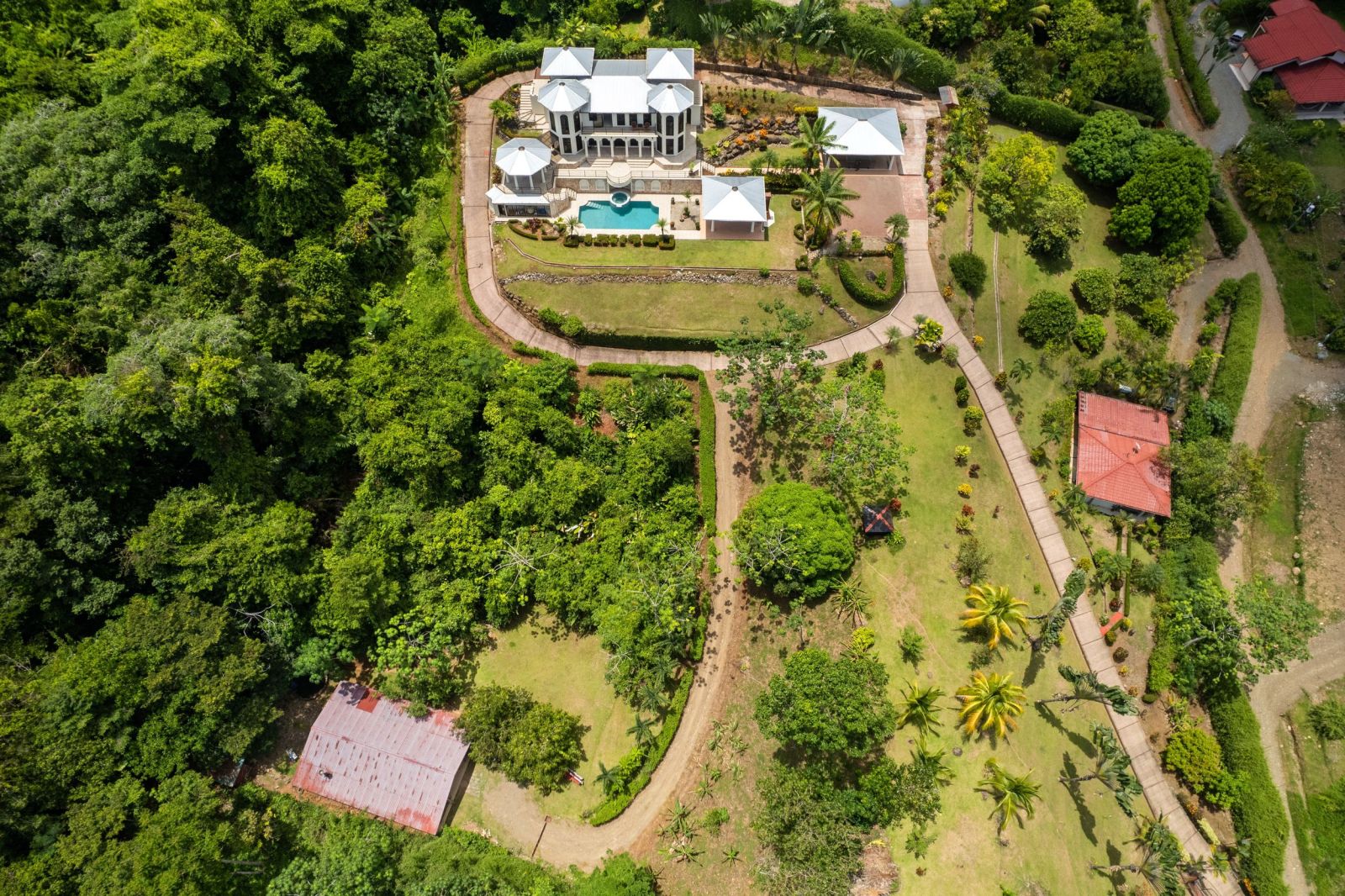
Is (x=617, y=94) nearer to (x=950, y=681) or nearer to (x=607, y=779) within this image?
(x=950, y=681)

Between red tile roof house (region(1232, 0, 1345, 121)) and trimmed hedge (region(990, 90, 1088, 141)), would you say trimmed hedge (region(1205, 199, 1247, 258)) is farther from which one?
red tile roof house (region(1232, 0, 1345, 121))

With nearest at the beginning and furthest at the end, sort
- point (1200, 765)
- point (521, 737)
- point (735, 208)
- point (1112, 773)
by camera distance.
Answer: point (1112, 773)
point (521, 737)
point (1200, 765)
point (735, 208)

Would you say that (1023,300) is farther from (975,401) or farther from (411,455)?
(411,455)

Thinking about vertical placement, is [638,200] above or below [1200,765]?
above

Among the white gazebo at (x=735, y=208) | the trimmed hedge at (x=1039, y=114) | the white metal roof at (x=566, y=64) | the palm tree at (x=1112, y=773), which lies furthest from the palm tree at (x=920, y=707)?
the white metal roof at (x=566, y=64)

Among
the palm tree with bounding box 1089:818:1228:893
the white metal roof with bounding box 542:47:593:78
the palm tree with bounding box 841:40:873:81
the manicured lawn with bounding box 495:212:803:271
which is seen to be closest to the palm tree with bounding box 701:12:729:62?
the palm tree with bounding box 841:40:873:81

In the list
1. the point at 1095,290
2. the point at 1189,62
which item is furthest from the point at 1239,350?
the point at 1189,62

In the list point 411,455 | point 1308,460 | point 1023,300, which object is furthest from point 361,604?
point 1308,460
